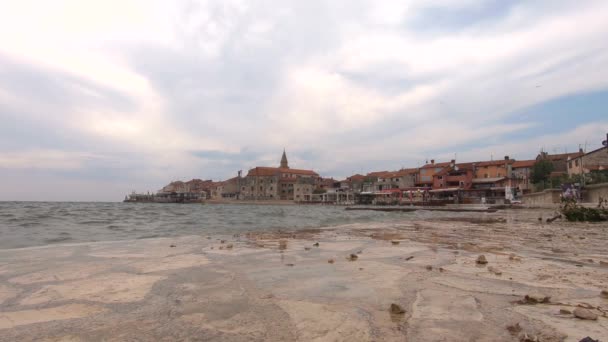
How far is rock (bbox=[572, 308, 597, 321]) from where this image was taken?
3.45m

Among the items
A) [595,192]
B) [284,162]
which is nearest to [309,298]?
[595,192]

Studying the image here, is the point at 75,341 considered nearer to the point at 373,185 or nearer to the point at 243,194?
the point at 373,185

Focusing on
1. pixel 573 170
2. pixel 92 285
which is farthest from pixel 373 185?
pixel 92 285

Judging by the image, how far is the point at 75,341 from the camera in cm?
327

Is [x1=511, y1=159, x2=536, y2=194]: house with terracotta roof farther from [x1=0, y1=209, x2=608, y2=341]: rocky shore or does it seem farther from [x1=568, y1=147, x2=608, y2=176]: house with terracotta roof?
[x1=0, y1=209, x2=608, y2=341]: rocky shore

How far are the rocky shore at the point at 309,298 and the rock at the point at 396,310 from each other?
0.01 meters

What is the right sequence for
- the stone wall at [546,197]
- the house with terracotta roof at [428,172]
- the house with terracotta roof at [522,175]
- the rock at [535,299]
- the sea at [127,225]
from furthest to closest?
1. the house with terracotta roof at [428,172]
2. the house with terracotta roof at [522,175]
3. the stone wall at [546,197]
4. the sea at [127,225]
5. the rock at [535,299]

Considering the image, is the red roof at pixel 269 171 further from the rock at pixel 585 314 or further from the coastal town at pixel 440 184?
the rock at pixel 585 314

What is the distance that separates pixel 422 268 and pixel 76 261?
297 inches

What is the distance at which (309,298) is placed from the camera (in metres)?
4.66

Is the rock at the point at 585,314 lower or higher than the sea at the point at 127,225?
higher

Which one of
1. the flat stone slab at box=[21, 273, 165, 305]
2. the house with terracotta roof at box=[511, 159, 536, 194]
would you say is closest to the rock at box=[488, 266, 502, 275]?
the flat stone slab at box=[21, 273, 165, 305]

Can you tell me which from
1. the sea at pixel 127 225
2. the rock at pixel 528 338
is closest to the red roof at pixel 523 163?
the sea at pixel 127 225

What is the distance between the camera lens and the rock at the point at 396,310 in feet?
12.8
